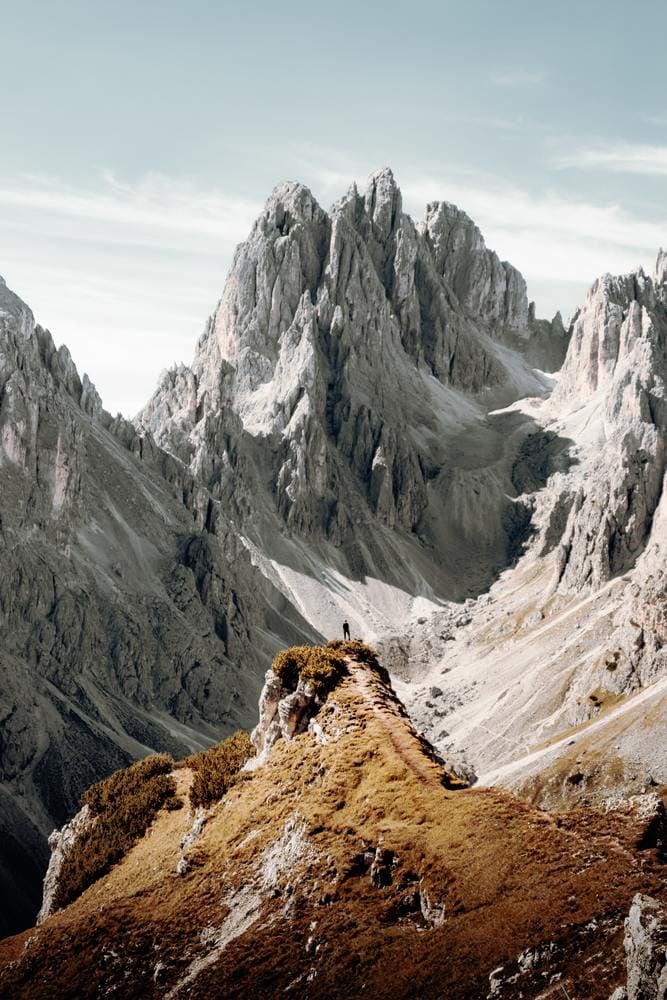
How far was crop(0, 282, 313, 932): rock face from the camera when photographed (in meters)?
128

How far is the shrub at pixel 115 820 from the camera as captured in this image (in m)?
31.8

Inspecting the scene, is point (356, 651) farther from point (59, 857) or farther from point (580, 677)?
point (580, 677)

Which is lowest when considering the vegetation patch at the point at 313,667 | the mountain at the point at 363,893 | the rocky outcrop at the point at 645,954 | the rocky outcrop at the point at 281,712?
the rocky outcrop at the point at 645,954

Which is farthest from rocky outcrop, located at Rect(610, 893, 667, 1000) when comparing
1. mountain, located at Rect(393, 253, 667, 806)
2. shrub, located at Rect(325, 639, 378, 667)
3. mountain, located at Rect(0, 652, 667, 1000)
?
mountain, located at Rect(393, 253, 667, 806)

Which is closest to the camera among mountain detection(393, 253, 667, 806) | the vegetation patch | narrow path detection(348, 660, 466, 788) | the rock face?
narrow path detection(348, 660, 466, 788)

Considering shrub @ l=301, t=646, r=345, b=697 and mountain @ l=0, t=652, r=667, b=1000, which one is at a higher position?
shrub @ l=301, t=646, r=345, b=697

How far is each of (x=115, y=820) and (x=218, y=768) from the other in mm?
3672

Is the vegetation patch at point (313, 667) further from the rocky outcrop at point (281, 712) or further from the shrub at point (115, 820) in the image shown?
the shrub at point (115, 820)

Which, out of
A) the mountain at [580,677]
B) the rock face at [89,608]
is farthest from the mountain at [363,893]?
the rock face at [89,608]

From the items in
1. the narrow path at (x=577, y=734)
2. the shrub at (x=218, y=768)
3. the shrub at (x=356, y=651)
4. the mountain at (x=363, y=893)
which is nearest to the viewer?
the mountain at (x=363, y=893)

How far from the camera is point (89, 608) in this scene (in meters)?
156

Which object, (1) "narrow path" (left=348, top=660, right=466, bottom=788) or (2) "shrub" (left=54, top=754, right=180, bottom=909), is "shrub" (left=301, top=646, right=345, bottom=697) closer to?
(1) "narrow path" (left=348, top=660, right=466, bottom=788)

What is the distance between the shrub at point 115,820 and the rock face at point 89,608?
78201 mm

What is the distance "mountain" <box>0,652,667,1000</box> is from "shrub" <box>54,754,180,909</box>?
4.26ft
